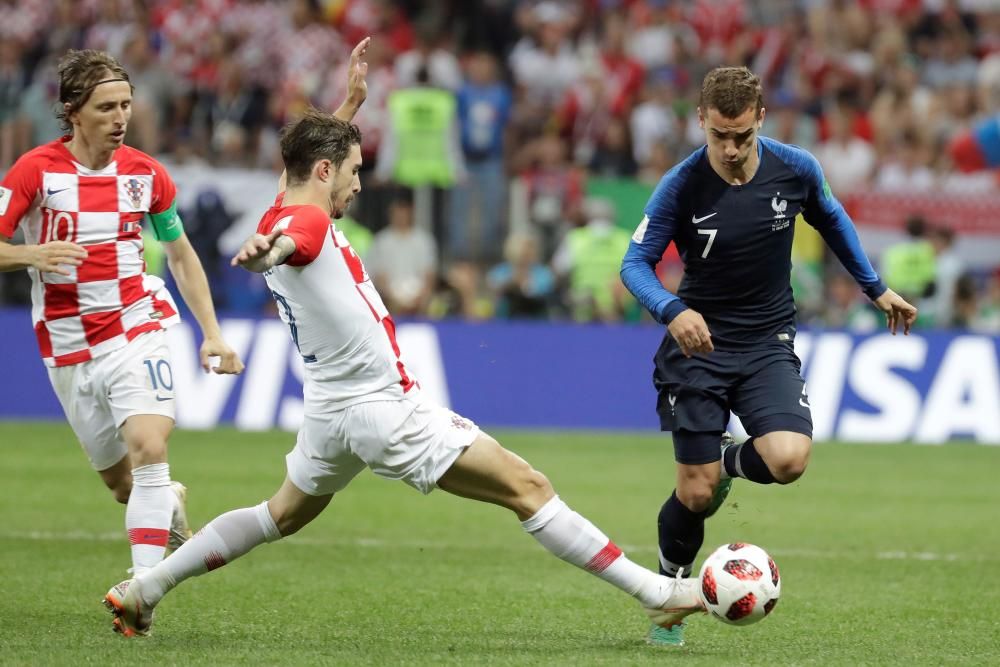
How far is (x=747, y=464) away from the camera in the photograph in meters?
6.70

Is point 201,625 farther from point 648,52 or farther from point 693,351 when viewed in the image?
point 648,52

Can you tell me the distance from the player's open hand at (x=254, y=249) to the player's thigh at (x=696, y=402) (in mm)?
2148

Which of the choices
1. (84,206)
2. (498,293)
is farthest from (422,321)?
(84,206)

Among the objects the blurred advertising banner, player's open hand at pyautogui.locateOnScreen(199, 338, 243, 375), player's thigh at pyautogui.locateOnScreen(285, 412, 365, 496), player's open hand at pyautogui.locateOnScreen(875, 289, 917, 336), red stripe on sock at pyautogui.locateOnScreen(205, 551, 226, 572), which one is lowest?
the blurred advertising banner

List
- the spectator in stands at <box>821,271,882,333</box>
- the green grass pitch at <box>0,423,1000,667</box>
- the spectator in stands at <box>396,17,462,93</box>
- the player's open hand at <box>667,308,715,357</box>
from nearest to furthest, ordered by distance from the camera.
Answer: the green grass pitch at <box>0,423,1000,667</box>
the player's open hand at <box>667,308,715,357</box>
the spectator in stands at <box>821,271,882,333</box>
the spectator in stands at <box>396,17,462,93</box>

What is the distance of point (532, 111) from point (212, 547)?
14249 mm

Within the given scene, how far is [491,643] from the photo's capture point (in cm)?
636

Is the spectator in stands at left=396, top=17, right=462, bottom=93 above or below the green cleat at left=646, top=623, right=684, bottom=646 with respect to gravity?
above

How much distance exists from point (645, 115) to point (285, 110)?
4.50m

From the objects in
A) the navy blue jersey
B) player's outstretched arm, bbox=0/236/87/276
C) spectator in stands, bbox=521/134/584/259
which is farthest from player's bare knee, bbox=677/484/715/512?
spectator in stands, bbox=521/134/584/259

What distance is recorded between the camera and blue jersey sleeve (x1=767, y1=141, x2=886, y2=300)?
6879mm

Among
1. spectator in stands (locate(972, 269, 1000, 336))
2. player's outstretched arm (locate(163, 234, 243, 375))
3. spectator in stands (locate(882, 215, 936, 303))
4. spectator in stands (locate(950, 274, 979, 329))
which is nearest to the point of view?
player's outstretched arm (locate(163, 234, 243, 375))

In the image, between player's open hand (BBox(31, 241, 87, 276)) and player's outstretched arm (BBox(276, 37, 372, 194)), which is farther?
player's outstretched arm (BBox(276, 37, 372, 194))

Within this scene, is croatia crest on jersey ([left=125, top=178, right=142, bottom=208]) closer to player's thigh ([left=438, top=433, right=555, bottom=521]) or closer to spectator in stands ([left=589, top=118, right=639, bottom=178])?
player's thigh ([left=438, top=433, right=555, bottom=521])
